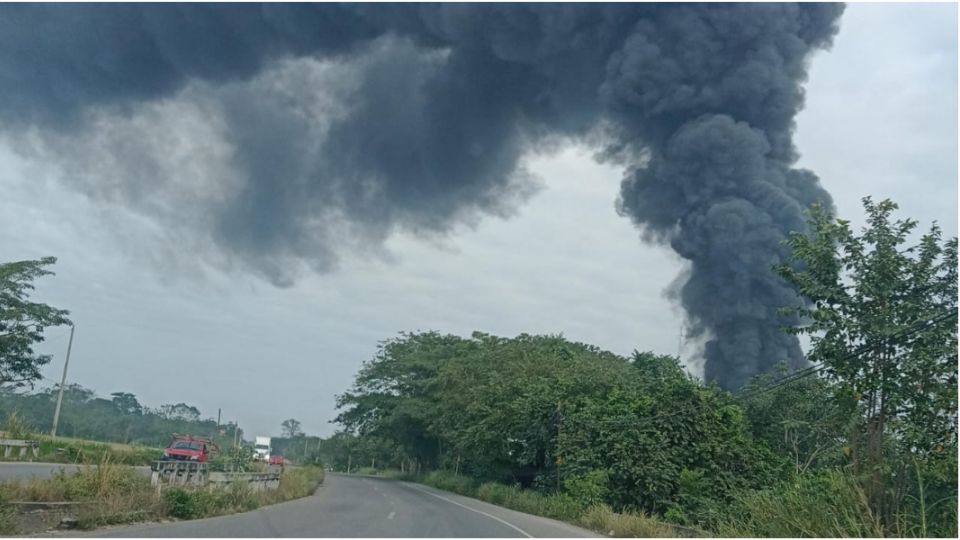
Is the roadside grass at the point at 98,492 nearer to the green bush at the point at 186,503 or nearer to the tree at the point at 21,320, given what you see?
the green bush at the point at 186,503

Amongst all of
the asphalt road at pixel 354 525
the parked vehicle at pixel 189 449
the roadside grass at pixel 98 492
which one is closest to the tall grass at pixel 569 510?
the asphalt road at pixel 354 525

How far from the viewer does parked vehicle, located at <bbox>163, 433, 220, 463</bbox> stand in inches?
1123

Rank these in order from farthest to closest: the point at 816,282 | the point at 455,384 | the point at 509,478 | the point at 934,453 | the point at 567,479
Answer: the point at 455,384
the point at 509,478
the point at 567,479
the point at 816,282
the point at 934,453

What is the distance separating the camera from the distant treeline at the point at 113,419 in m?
62.2

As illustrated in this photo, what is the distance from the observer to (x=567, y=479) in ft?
78.7

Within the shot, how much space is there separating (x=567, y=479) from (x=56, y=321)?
2488cm

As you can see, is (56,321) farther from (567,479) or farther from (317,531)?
(317,531)

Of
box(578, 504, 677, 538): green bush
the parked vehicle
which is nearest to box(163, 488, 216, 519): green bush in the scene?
box(578, 504, 677, 538): green bush

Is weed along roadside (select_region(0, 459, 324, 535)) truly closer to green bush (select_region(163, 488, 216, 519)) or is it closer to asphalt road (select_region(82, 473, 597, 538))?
green bush (select_region(163, 488, 216, 519))

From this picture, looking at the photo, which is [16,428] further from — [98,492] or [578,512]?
[578,512]

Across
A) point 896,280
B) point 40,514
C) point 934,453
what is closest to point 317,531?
point 40,514

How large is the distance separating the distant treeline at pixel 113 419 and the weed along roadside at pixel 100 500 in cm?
4521

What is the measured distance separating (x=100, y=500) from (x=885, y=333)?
44.3 feet

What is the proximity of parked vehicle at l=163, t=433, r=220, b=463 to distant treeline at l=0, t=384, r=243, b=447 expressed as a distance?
28.3 meters
